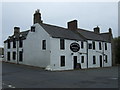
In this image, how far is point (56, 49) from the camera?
80.8 ft

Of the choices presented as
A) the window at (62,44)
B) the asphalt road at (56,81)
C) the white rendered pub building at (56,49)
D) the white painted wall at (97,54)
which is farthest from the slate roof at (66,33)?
the asphalt road at (56,81)

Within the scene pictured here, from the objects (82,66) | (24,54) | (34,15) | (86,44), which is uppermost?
(34,15)

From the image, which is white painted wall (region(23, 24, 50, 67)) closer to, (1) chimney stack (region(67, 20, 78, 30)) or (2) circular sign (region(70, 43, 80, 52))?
(2) circular sign (region(70, 43, 80, 52))

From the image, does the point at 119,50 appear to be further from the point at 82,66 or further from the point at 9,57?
the point at 9,57

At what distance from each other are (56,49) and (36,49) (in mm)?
4433

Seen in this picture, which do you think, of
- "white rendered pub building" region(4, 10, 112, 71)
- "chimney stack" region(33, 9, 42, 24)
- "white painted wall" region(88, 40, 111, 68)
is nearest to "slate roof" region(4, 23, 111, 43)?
"white rendered pub building" region(4, 10, 112, 71)

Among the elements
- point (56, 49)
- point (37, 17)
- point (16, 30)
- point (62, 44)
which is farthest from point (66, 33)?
point (16, 30)

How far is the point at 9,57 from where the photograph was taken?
3603 centimetres

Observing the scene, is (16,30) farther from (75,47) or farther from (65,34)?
(75,47)


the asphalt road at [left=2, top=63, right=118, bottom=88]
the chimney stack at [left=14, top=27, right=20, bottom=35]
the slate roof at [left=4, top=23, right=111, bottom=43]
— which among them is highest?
the chimney stack at [left=14, top=27, right=20, bottom=35]

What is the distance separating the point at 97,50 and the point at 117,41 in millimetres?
12108

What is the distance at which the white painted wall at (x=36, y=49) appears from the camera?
2477 cm

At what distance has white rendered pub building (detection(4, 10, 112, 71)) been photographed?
24.6 metres

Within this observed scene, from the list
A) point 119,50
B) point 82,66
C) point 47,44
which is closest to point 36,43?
point 47,44
